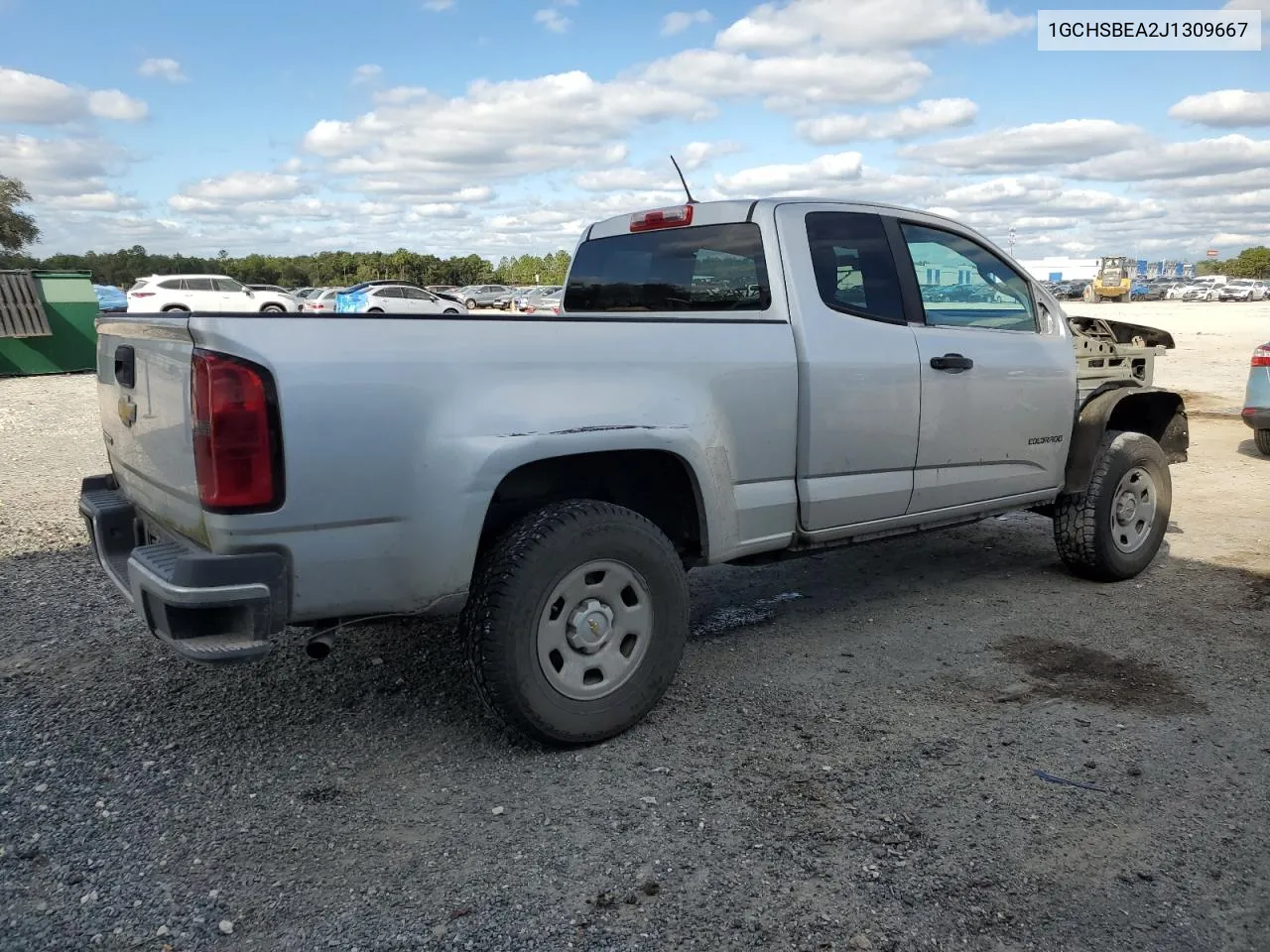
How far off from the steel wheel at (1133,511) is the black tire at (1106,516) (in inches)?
0.5

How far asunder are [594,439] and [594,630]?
649 mm

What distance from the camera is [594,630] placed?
3361mm

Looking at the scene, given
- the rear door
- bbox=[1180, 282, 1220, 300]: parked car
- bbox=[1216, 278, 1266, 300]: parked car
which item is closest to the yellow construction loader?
bbox=[1216, 278, 1266, 300]: parked car

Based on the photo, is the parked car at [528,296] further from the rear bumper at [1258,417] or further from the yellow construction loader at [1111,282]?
the yellow construction loader at [1111,282]

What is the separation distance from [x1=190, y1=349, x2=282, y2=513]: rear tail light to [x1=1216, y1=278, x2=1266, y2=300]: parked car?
78.2m

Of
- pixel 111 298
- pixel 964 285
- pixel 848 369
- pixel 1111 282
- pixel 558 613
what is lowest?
pixel 558 613

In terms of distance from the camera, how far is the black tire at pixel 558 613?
3.12 m

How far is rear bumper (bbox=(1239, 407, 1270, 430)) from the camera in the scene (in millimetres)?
8547

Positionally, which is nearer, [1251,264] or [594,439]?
[594,439]

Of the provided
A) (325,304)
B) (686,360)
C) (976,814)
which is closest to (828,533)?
(686,360)

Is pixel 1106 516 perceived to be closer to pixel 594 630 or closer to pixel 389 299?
pixel 594 630

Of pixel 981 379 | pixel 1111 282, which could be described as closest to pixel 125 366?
pixel 981 379

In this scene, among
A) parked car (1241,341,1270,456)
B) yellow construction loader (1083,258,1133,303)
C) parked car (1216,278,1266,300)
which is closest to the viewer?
parked car (1241,341,1270,456)

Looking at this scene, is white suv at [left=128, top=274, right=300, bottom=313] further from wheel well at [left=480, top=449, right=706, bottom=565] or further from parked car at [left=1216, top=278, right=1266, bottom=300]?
parked car at [left=1216, top=278, right=1266, bottom=300]
